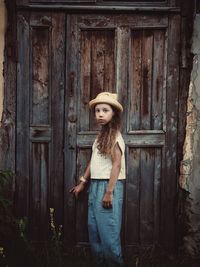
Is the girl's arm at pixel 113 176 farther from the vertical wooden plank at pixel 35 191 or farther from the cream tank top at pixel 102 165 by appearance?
the vertical wooden plank at pixel 35 191

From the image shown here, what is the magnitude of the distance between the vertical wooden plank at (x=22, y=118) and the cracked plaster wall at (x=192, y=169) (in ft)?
5.24

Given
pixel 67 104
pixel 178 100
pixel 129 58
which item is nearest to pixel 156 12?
pixel 129 58

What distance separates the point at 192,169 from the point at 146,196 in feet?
1.82

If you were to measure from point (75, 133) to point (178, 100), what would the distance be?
1093mm

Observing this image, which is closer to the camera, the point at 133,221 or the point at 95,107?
the point at 95,107

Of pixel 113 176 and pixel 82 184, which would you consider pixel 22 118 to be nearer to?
pixel 82 184

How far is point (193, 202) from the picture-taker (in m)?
4.69

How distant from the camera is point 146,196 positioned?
4906 mm

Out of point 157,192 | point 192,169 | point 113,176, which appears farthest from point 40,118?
point 192,169

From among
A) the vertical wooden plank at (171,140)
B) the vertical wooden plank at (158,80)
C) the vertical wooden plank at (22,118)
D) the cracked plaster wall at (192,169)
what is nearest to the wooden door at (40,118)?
the vertical wooden plank at (22,118)

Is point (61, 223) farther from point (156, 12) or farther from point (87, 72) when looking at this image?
point (156, 12)

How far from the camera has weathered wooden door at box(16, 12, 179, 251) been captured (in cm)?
478

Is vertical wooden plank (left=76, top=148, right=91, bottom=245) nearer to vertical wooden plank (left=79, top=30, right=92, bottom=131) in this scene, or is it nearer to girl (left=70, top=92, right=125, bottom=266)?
vertical wooden plank (left=79, top=30, right=92, bottom=131)

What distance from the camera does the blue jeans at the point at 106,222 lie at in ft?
14.2
